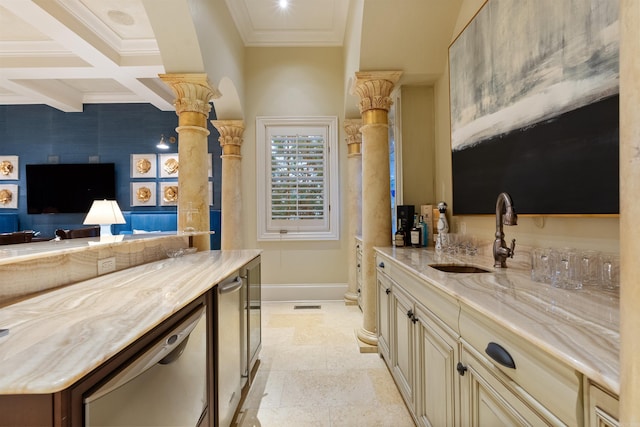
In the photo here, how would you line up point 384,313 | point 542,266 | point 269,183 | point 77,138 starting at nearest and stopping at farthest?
point 542,266
point 384,313
point 269,183
point 77,138

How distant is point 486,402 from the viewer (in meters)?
0.95

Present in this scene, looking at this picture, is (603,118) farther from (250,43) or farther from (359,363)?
(250,43)

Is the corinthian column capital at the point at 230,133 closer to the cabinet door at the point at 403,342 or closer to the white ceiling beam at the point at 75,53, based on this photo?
the white ceiling beam at the point at 75,53

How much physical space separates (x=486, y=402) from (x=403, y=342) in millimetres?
885

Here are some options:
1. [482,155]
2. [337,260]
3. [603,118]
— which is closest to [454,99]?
[482,155]

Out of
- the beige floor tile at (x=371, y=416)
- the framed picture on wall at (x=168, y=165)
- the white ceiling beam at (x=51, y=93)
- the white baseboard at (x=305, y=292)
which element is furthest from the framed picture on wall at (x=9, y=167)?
the beige floor tile at (x=371, y=416)

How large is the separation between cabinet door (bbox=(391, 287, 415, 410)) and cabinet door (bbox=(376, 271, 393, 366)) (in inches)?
4.3

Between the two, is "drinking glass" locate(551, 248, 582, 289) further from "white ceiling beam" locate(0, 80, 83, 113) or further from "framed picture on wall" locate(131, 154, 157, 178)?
"white ceiling beam" locate(0, 80, 83, 113)

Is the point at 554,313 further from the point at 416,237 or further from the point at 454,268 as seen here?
the point at 416,237

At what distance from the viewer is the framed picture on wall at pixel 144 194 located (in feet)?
19.2

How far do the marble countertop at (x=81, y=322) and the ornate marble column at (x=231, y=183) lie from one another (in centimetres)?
248

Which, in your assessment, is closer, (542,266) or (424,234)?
(542,266)

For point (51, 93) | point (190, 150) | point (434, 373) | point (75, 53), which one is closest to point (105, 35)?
point (75, 53)

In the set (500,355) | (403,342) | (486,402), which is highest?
(500,355)
